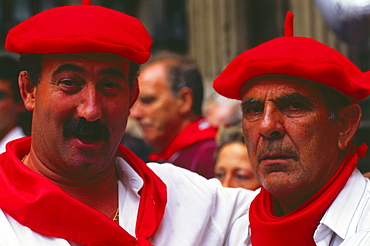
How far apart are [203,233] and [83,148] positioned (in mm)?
740

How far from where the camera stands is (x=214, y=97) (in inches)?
257

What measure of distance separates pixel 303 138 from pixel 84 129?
0.98 m

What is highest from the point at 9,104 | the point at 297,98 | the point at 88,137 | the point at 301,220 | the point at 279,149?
the point at 297,98

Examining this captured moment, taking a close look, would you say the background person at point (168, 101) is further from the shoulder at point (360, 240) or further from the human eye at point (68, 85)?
the shoulder at point (360, 240)

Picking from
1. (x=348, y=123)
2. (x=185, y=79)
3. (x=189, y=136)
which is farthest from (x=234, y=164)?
(x=348, y=123)

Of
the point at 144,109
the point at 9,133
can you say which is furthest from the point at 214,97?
the point at 9,133

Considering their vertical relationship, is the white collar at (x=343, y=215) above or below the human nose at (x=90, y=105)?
below

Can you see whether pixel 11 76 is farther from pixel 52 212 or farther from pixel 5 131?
pixel 52 212

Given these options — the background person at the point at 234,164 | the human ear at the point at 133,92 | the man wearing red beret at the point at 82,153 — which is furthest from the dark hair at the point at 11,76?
the human ear at the point at 133,92

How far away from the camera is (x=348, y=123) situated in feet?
9.65

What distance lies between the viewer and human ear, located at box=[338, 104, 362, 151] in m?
2.91

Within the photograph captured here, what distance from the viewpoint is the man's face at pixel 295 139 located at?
9.30 ft

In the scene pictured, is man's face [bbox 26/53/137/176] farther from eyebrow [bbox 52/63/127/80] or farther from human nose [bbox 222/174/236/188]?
human nose [bbox 222/174/236/188]

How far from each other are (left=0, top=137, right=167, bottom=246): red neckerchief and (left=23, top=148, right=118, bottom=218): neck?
148 mm
